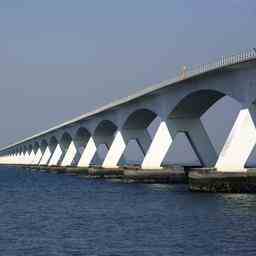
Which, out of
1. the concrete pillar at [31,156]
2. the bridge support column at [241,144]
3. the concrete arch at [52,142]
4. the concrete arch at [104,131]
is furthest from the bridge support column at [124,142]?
the concrete pillar at [31,156]

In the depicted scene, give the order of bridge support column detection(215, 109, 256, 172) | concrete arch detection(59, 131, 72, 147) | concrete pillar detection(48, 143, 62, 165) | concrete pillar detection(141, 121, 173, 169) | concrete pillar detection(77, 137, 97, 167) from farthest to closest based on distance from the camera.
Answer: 1. concrete pillar detection(48, 143, 62, 165)
2. concrete arch detection(59, 131, 72, 147)
3. concrete pillar detection(77, 137, 97, 167)
4. concrete pillar detection(141, 121, 173, 169)
5. bridge support column detection(215, 109, 256, 172)

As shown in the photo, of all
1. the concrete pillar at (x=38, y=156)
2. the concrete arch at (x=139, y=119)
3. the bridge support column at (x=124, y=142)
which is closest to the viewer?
the concrete arch at (x=139, y=119)

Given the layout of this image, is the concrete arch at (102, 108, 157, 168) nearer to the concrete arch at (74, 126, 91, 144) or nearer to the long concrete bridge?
the long concrete bridge

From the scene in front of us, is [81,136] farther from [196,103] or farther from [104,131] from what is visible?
[196,103]

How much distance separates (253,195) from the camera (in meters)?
45.1

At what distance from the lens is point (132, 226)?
103ft

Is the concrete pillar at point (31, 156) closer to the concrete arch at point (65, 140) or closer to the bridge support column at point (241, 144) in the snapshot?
the concrete arch at point (65, 140)

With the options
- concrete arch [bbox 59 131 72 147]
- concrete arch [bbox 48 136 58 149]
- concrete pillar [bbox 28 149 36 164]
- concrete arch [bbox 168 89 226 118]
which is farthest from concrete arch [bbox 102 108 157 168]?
concrete pillar [bbox 28 149 36 164]

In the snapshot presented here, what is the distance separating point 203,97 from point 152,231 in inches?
1202

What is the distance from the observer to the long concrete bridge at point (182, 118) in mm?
47188

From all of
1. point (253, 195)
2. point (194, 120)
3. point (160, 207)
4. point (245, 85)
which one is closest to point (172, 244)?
point (160, 207)

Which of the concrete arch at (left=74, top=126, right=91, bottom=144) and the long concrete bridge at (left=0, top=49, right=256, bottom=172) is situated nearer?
the long concrete bridge at (left=0, top=49, right=256, bottom=172)

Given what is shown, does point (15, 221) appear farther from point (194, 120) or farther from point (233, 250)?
point (194, 120)

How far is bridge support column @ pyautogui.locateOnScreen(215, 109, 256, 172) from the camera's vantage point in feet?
154
